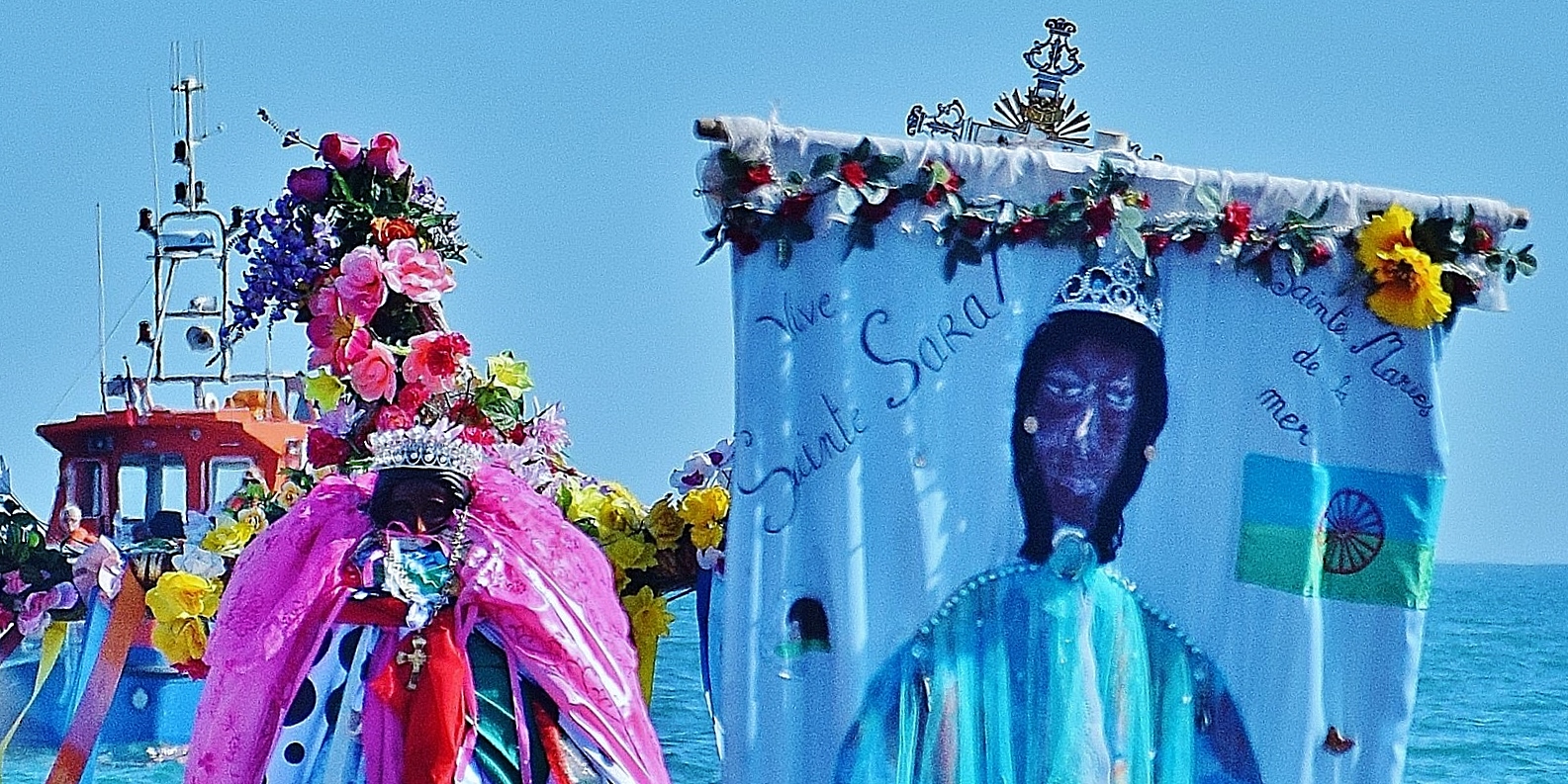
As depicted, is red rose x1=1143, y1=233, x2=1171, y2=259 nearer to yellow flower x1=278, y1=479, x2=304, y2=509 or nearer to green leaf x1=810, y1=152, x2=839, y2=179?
green leaf x1=810, y1=152, x2=839, y2=179

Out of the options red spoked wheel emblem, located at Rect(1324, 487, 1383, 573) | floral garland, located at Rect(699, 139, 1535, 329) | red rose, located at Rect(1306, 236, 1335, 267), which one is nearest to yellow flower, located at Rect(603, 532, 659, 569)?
floral garland, located at Rect(699, 139, 1535, 329)

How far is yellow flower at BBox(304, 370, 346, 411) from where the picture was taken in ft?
19.2

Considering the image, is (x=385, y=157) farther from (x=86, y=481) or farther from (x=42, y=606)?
(x=86, y=481)

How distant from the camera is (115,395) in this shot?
13344 millimetres

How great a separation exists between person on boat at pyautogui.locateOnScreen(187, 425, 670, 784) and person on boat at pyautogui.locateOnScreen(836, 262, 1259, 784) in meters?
0.64

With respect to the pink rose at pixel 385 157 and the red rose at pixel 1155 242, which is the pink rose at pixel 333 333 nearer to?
the pink rose at pixel 385 157

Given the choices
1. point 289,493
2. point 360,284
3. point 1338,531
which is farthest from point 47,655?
point 1338,531

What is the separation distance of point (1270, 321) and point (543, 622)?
1.75m

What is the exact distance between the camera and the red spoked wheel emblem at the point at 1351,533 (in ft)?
18.0

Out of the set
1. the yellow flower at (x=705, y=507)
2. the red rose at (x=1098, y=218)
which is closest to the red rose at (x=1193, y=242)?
the red rose at (x=1098, y=218)

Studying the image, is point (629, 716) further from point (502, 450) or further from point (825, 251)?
point (825, 251)

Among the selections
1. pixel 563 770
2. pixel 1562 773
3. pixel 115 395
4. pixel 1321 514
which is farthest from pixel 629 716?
pixel 1562 773

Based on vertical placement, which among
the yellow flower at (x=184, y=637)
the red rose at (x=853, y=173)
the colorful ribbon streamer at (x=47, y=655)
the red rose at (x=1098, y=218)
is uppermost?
the red rose at (x=853, y=173)

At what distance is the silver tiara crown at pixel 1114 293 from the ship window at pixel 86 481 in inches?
363
